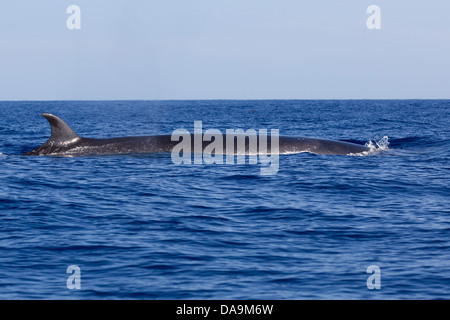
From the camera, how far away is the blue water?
31.5ft

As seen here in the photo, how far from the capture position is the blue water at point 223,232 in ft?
31.5

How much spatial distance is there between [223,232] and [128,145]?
501 inches

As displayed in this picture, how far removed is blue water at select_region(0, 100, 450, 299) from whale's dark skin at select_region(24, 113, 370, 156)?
271 centimetres

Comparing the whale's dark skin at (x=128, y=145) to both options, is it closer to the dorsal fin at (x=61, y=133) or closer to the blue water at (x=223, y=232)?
the dorsal fin at (x=61, y=133)

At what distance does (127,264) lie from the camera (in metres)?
10.5

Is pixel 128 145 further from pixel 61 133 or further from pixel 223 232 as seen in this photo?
pixel 223 232

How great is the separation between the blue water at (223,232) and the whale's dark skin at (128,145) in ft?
8.90

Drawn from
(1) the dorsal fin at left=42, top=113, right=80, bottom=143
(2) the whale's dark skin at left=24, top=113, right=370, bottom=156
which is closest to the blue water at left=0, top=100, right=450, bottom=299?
(1) the dorsal fin at left=42, top=113, right=80, bottom=143

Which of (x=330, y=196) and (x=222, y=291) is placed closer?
(x=222, y=291)

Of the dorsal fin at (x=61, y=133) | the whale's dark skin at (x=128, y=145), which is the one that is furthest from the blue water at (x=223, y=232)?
the whale's dark skin at (x=128, y=145)

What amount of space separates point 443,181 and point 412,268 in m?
9.19

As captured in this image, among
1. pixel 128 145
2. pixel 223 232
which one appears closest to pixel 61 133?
pixel 128 145
